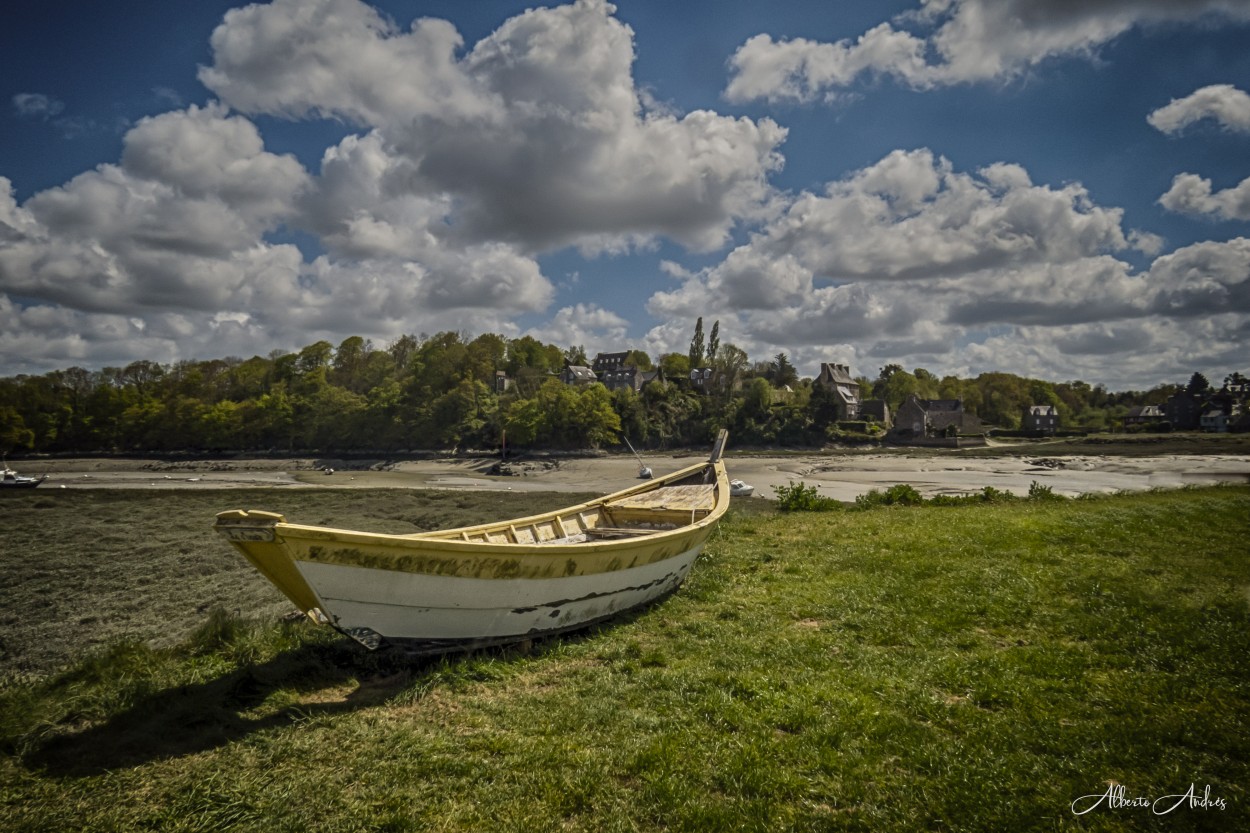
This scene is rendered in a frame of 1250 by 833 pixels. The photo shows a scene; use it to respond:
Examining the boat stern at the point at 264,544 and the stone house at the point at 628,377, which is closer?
the boat stern at the point at 264,544

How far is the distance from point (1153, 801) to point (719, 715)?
3098 mm

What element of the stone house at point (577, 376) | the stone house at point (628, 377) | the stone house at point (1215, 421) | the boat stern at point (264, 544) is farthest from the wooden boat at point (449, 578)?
the stone house at point (1215, 421)

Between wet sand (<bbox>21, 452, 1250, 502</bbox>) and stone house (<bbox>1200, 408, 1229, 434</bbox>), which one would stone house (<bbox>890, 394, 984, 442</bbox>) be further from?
stone house (<bbox>1200, 408, 1229, 434</bbox>)

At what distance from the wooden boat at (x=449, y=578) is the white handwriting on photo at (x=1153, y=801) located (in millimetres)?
4884

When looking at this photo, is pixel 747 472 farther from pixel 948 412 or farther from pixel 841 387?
pixel 948 412

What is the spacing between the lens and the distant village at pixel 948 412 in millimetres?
78688

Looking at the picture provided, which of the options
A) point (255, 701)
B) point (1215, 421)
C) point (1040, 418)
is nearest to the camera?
point (255, 701)

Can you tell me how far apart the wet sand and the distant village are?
15.0 metres

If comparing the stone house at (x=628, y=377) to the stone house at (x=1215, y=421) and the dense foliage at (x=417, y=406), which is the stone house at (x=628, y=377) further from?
the stone house at (x=1215, y=421)

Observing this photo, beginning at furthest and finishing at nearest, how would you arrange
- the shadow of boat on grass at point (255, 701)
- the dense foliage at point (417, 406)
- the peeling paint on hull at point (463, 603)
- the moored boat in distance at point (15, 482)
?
the dense foliage at point (417, 406), the moored boat in distance at point (15, 482), the peeling paint on hull at point (463, 603), the shadow of boat on grass at point (255, 701)

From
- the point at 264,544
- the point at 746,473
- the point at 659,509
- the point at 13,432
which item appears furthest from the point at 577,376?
the point at 264,544

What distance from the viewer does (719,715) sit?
525cm

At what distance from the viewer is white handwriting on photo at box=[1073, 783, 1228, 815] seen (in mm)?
3752

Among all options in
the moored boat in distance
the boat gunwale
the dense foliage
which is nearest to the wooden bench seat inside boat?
the boat gunwale
